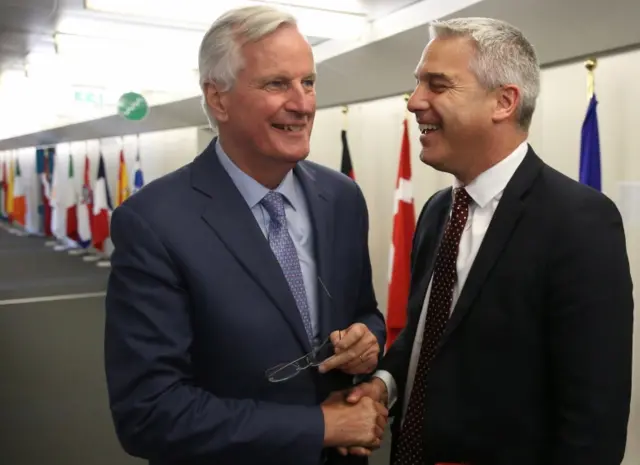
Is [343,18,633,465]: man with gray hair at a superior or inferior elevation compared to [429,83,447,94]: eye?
inferior

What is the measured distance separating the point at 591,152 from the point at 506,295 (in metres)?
1.76

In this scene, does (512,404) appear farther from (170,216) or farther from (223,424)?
(170,216)

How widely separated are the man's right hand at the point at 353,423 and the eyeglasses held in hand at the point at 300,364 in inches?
3.5

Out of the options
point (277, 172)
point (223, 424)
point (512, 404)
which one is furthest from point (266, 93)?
point (512, 404)

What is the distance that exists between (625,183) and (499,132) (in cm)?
178

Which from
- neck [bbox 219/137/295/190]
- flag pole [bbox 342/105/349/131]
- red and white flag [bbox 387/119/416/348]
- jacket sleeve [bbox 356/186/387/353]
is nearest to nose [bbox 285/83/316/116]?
neck [bbox 219/137/295/190]

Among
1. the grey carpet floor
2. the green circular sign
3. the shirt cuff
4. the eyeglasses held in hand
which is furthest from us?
the green circular sign

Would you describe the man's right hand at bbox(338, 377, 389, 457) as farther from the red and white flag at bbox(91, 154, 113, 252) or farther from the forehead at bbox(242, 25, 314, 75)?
the red and white flag at bbox(91, 154, 113, 252)

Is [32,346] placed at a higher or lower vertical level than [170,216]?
lower

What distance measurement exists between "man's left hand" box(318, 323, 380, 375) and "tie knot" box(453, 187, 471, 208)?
37 cm

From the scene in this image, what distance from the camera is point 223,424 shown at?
45.8 inches

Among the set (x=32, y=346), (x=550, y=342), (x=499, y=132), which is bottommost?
(x=32, y=346)

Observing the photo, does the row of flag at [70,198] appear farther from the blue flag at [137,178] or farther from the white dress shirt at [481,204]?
the white dress shirt at [481,204]

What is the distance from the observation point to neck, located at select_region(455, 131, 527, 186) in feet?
4.51
